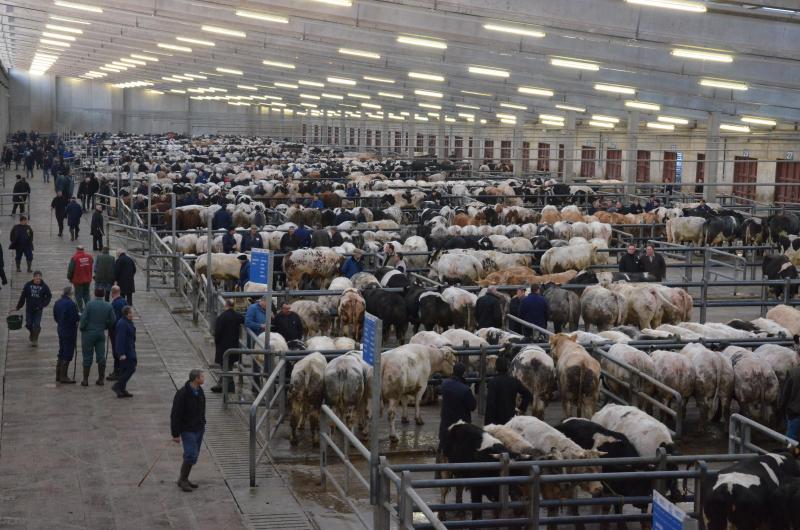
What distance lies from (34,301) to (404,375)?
25.4 ft

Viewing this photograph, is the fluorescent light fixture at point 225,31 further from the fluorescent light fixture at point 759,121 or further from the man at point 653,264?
the man at point 653,264

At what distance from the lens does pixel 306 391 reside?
537 inches

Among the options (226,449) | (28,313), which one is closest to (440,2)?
(28,313)

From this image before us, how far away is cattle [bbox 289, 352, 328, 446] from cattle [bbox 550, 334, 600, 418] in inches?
121

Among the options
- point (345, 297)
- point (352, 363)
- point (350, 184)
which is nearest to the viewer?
point (352, 363)

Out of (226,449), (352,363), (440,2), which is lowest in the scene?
(226,449)

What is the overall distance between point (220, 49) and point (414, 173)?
9.70 m

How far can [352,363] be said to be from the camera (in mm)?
13633

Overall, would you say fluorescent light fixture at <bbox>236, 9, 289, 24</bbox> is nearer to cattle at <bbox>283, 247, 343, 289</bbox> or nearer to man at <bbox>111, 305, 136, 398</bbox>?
cattle at <bbox>283, 247, 343, 289</bbox>

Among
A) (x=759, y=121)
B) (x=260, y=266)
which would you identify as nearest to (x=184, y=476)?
(x=260, y=266)

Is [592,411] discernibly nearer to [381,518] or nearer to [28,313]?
[381,518]

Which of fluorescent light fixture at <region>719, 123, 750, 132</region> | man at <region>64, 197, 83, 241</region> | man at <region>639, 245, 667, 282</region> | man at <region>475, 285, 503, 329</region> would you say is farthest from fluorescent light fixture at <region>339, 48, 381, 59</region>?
man at <region>475, 285, 503, 329</region>

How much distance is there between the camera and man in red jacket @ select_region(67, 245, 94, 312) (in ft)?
67.7

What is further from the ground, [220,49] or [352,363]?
[220,49]
